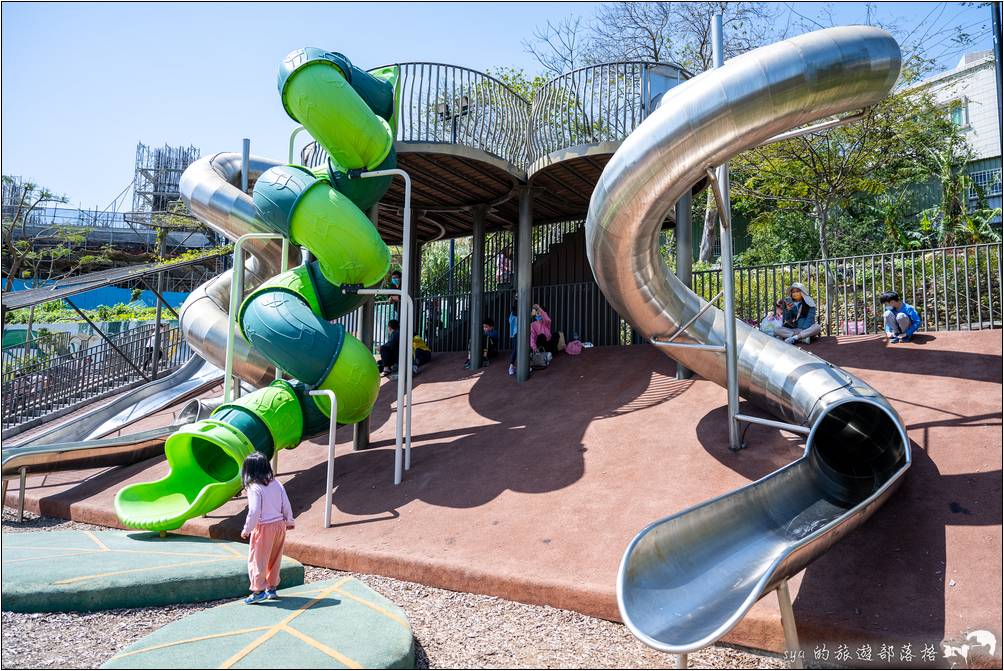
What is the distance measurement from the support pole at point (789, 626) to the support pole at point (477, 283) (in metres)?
9.00

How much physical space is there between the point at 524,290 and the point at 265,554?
24.8ft

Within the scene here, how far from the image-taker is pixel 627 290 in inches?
315

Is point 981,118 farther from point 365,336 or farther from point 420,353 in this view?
point 365,336

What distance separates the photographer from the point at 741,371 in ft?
24.6

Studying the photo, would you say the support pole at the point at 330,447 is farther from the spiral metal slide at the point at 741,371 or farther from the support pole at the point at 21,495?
the support pole at the point at 21,495

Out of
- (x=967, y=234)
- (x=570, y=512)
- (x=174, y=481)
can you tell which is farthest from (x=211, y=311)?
(x=967, y=234)

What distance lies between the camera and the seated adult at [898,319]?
29.0ft

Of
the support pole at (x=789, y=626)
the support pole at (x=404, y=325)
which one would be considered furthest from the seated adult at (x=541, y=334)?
the support pole at (x=789, y=626)

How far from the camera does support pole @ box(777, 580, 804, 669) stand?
3852mm

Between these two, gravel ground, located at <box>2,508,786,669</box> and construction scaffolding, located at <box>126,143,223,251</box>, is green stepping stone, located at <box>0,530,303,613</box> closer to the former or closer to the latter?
gravel ground, located at <box>2,508,786,669</box>

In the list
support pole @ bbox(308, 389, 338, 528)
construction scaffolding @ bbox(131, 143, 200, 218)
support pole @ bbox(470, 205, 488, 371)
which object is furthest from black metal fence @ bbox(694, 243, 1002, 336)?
construction scaffolding @ bbox(131, 143, 200, 218)

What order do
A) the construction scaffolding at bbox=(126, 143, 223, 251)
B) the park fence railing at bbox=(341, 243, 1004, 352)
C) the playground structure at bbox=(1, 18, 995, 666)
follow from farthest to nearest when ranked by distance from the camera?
1. the construction scaffolding at bbox=(126, 143, 223, 251)
2. the park fence railing at bbox=(341, 243, 1004, 352)
3. the playground structure at bbox=(1, 18, 995, 666)

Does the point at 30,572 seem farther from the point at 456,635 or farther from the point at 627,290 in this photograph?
the point at 627,290

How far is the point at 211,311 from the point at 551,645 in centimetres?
846
